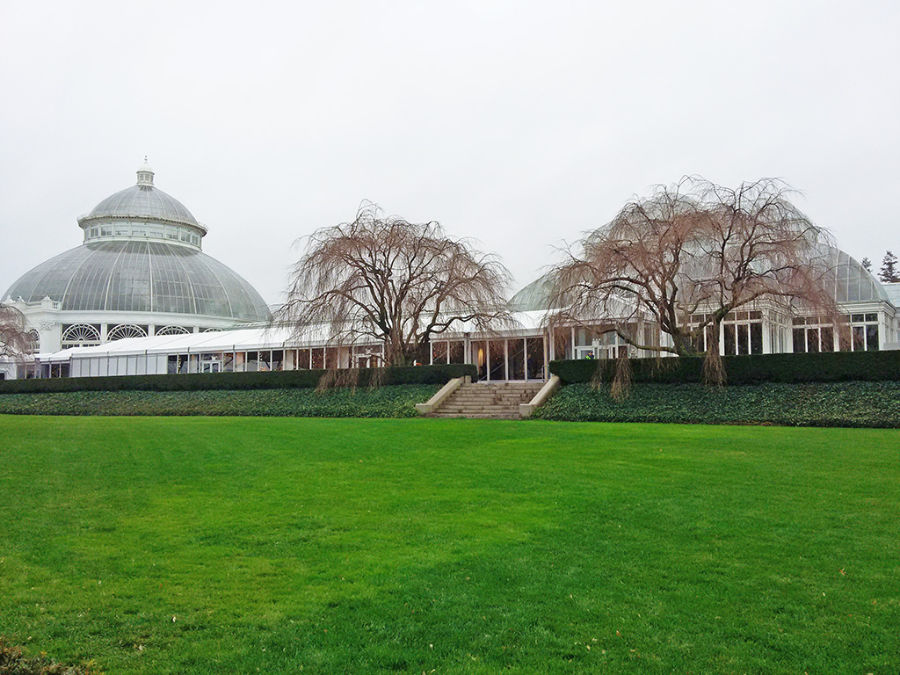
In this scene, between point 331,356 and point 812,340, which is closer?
point 812,340

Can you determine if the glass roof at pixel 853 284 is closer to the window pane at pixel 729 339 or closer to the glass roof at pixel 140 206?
the window pane at pixel 729 339

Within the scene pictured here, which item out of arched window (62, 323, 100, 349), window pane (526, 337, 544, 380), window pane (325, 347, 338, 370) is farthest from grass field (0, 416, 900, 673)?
arched window (62, 323, 100, 349)

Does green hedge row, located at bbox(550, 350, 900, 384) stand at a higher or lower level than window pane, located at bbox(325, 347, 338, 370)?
lower

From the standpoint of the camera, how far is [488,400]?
25672mm

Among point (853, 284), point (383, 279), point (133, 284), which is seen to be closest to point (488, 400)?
point (383, 279)

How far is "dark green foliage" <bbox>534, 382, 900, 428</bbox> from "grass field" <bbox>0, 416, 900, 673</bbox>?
336 inches

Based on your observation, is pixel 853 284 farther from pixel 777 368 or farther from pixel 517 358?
pixel 517 358

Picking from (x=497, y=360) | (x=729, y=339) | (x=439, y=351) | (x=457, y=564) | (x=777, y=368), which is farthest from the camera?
(x=439, y=351)

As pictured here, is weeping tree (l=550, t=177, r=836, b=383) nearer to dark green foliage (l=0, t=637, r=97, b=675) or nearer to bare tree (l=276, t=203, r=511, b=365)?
bare tree (l=276, t=203, r=511, b=365)

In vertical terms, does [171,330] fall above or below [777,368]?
above

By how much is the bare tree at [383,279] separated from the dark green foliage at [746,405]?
586cm

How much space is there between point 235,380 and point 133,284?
3172cm

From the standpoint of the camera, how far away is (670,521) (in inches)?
282

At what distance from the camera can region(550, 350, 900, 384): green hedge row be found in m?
20.3
